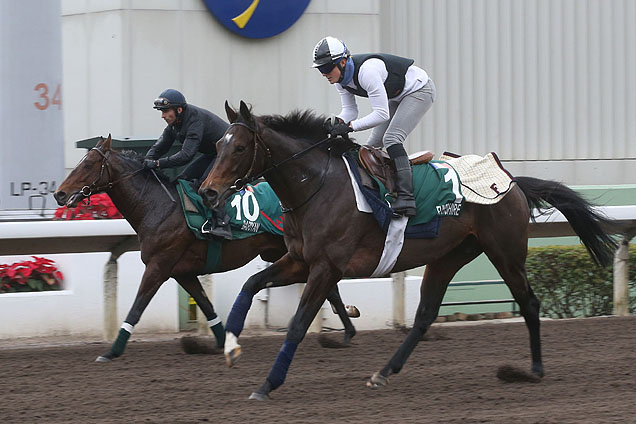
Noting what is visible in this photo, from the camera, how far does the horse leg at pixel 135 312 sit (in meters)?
6.73

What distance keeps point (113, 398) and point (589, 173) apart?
10.1 m

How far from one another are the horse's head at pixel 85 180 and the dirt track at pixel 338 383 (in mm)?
1183

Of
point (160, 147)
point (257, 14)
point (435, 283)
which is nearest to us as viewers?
point (435, 283)

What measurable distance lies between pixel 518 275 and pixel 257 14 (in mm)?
7219

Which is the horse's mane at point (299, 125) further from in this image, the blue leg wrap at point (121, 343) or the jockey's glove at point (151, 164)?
the blue leg wrap at point (121, 343)

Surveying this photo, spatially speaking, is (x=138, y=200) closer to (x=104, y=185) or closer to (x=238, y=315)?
(x=104, y=185)

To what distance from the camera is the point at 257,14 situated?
12484mm

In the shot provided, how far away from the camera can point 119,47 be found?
12344 millimetres

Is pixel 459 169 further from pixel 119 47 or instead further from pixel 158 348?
pixel 119 47

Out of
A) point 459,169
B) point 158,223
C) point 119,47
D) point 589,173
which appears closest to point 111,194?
point 158,223

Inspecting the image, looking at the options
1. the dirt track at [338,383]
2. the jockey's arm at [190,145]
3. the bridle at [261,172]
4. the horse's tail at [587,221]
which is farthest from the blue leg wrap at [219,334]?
the horse's tail at [587,221]

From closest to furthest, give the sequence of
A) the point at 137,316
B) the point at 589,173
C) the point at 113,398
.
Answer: the point at 113,398 → the point at 137,316 → the point at 589,173

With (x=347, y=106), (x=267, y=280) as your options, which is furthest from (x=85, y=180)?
(x=347, y=106)

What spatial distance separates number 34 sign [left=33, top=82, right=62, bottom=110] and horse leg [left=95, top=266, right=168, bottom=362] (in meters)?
2.11
